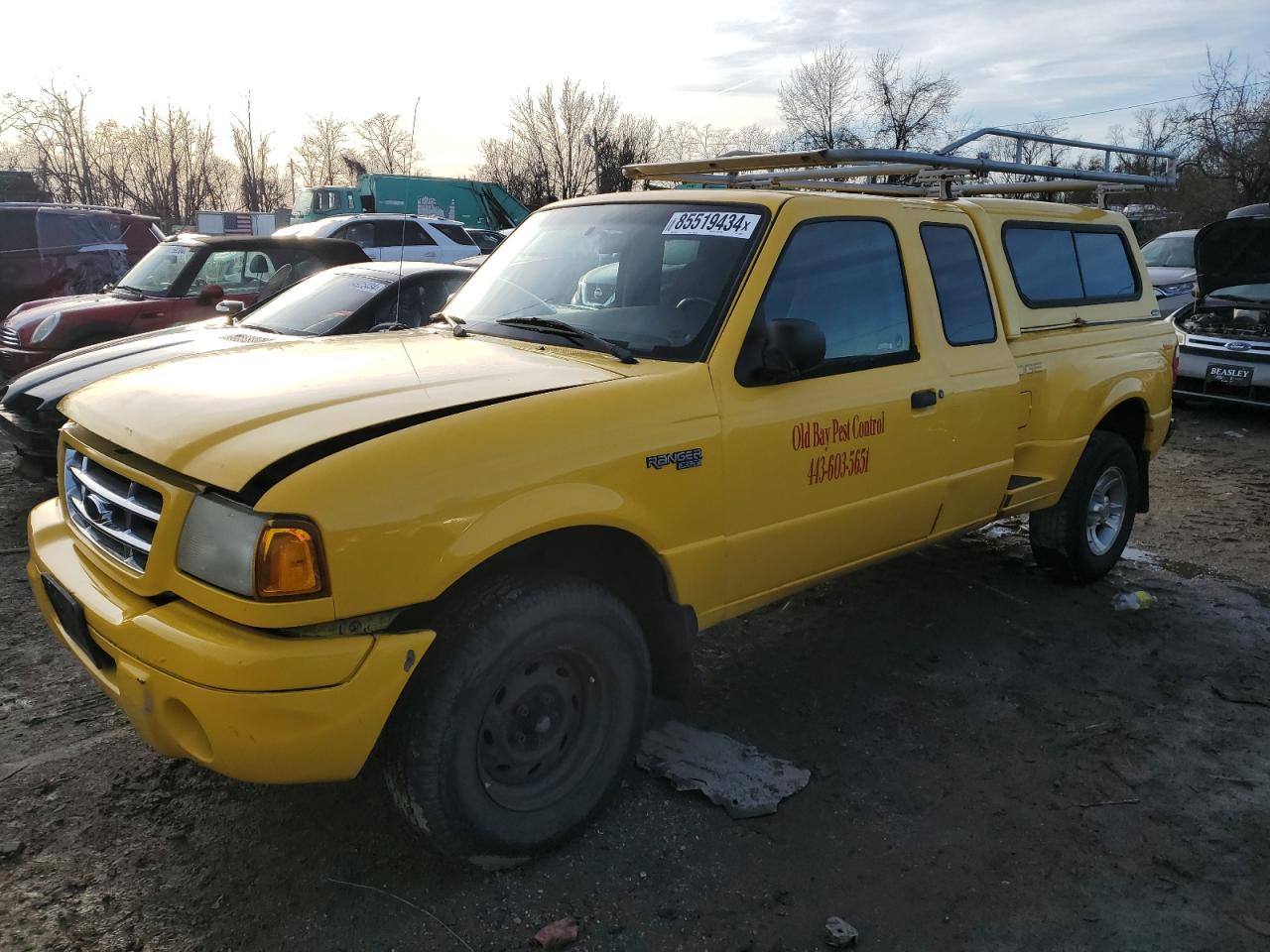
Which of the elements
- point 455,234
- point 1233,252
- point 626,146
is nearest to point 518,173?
point 626,146

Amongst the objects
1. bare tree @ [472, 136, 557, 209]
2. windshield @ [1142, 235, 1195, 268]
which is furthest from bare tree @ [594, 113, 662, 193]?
windshield @ [1142, 235, 1195, 268]

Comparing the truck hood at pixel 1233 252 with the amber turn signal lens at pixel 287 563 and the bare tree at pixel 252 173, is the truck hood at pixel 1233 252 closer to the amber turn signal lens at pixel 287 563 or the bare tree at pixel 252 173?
the amber turn signal lens at pixel 287 563

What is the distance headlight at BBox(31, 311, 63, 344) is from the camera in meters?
7.90

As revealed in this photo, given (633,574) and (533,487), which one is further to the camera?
(633,574)

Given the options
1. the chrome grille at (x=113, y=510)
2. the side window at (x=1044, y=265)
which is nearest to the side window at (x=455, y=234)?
the side window at (x=1044, y=265)

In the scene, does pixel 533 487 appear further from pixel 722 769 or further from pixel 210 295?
pixel 210 295

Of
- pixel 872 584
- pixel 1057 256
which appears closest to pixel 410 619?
pixel 872 584

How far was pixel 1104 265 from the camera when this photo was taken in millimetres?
5121

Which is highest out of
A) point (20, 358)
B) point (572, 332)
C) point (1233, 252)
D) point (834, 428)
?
point (1233, 252)

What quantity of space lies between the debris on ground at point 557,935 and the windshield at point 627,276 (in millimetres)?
1709

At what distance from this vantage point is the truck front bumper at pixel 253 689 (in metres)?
2.20

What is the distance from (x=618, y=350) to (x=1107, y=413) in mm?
3182

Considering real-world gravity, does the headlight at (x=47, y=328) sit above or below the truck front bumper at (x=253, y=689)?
above

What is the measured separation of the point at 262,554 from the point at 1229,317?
1072cm
